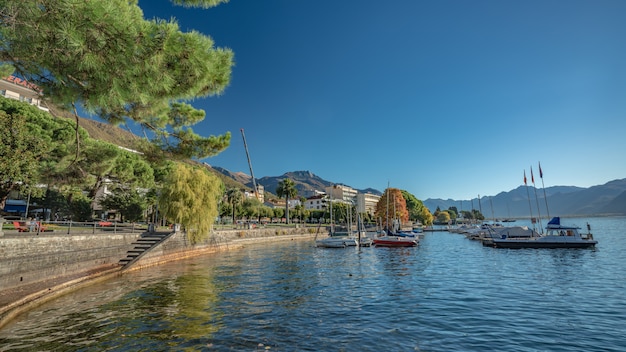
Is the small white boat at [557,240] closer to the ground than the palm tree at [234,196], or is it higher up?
closer to the ground

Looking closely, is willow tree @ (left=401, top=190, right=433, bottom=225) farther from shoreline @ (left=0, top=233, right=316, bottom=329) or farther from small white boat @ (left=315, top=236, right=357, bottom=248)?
shoreline @ (left=0, top=233, right=316, bottom=329)

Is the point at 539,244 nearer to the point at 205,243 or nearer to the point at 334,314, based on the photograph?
the point at 334,314

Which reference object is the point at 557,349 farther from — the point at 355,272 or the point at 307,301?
the point at 355,272

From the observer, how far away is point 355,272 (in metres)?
23.1

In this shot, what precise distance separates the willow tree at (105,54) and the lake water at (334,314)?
711cm

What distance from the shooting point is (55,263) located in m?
17.1

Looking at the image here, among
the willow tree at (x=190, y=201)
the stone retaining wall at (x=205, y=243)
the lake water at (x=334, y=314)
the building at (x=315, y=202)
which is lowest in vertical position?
the lake water at (x=334, y=314)

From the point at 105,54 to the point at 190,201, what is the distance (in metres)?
26.1

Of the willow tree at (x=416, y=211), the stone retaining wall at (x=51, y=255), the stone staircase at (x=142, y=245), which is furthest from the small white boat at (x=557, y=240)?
the willow tree at (x=416, y=211)

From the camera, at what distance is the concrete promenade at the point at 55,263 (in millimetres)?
12984

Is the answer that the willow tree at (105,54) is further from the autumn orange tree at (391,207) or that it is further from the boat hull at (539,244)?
the autumn orange tree at (391,207)

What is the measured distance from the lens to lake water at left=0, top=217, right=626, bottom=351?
8914 mm

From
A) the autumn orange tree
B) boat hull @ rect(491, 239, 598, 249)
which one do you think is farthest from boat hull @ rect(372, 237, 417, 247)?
the autumn orange tree

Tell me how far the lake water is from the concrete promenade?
715 mm
